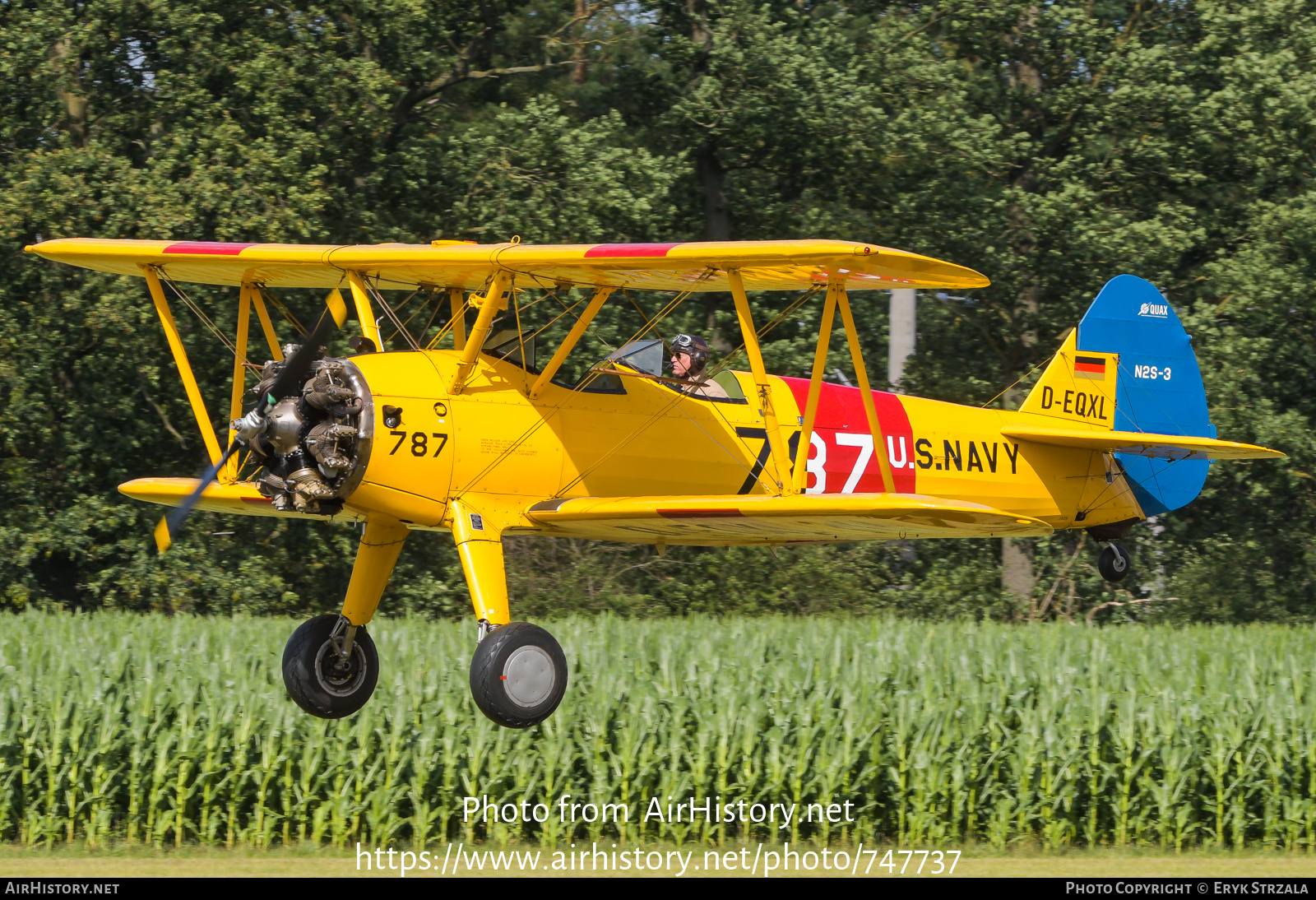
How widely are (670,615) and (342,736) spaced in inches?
335

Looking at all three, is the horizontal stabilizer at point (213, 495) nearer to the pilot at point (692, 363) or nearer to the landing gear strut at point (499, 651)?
the landing gear strut at point (499, 651)

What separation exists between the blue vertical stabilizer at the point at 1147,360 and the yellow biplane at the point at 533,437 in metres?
1.92

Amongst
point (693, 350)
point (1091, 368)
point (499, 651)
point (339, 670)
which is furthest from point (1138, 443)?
point (339, 670)

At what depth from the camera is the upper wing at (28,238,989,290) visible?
26.3 feet

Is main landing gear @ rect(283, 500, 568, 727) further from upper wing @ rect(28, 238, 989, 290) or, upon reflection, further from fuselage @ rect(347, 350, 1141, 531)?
upper wing @ rect(28, 238, 989, 290)

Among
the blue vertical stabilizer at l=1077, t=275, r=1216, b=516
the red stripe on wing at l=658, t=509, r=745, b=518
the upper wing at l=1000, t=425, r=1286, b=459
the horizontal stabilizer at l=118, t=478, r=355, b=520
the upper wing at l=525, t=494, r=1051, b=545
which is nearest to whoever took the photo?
the upper wing at l=525, t=494, r=1051, b=545

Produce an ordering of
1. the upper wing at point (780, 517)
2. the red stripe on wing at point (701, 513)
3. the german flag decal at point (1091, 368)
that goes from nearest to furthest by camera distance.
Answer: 1. the upper wing at point (780, 517)
2. the red stripe on wing at point (701, 513)
3. the german flag decal at point (1091, 368)

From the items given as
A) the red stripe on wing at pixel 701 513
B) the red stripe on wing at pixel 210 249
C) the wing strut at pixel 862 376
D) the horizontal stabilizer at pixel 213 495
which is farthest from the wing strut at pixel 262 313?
the wing strut at pixel 862 376

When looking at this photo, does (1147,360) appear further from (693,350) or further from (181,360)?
(181,360)

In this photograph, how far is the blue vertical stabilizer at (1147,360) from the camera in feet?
42.8

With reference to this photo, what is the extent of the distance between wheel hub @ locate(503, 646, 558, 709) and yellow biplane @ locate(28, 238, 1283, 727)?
0.4 inches

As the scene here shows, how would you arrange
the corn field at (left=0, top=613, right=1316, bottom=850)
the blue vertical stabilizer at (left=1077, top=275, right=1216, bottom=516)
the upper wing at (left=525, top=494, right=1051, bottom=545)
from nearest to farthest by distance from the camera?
the upper wing at (left=525, top=494, right=1051, bottom=545) → the blue vertical stabilizer at (left=1077, top=275, right=1216, bottom=516) → the corn field at (left=0, top=613, right=1316, bottom=850)

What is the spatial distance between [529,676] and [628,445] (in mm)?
1724

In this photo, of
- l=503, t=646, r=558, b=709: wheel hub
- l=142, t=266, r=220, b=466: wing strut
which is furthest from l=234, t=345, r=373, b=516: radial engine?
l=142, t=266, r=220, b=466: wing strut
